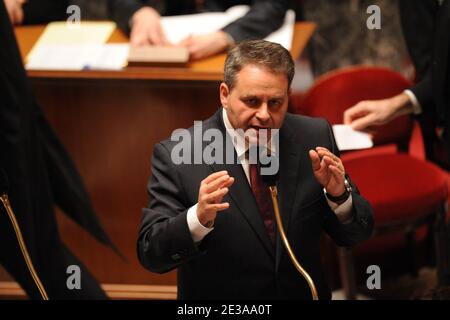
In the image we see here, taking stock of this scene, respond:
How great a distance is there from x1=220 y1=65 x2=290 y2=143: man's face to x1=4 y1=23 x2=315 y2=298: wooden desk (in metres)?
1.20

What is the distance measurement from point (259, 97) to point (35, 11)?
6.81ft

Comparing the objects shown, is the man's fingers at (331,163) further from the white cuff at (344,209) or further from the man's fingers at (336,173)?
the white cuff at (344,209)

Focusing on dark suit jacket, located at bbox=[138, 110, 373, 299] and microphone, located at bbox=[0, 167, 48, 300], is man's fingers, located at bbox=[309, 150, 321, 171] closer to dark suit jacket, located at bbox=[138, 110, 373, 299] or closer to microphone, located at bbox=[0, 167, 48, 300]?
dark suit jacket, located at bbox=[138, 110, 373, 299]

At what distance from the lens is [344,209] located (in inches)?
83.7

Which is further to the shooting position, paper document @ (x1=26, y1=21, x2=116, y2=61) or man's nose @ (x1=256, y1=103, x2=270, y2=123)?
paper document @ (x1=26, y1=21, x2=116, y2=61)

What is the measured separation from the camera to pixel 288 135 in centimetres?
222

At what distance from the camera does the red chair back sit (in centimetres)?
353

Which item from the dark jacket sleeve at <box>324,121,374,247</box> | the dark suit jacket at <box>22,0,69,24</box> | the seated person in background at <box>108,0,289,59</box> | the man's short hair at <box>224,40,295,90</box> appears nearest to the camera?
the man's short hair at <box>224,40,295,90</box>

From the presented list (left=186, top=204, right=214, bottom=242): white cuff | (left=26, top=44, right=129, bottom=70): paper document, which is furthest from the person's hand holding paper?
(left=186, top=204, right=214, bottom=242): white cuff

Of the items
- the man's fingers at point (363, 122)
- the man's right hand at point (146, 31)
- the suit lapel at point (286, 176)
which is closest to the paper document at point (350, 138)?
the man's fingers at point (363, 122)

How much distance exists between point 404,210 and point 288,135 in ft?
4.84

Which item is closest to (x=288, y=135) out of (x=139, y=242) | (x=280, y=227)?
(x=280, y=227)

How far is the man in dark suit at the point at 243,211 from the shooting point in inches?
82.5
